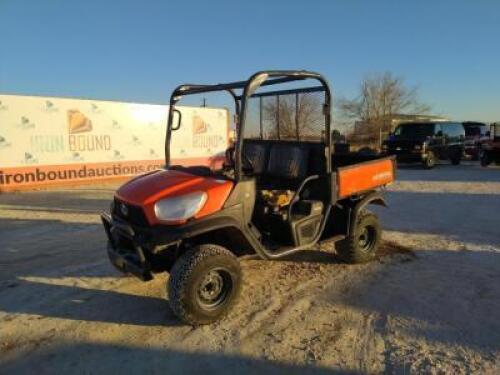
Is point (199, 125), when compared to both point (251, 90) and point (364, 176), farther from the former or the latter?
point (251, 90)

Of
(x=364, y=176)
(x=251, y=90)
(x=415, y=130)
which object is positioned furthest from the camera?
(x=415, y=130)

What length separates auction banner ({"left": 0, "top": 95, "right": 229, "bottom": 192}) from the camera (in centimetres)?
1423

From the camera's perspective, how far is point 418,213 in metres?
9.48

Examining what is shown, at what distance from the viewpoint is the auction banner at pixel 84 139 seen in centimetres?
1423

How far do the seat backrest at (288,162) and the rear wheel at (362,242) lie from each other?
999mm

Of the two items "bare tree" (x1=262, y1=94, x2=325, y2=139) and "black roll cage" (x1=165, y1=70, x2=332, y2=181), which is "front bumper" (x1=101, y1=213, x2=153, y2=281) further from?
"bare tree" (x1=262, y1=94, x2=325, y2=139)

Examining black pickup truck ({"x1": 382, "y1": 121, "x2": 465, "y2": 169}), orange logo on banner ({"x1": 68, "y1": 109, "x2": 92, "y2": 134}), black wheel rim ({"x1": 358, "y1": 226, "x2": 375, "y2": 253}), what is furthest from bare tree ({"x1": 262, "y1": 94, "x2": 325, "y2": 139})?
black pickup truck ({"x1": 382, "y1": 121, "x2": 465, "y2": 169})

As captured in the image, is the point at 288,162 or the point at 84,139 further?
the point at 84,139

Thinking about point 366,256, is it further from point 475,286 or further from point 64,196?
point 64,196

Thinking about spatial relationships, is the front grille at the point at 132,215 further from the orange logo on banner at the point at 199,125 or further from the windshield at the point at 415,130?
the windshield at the point at 415,130

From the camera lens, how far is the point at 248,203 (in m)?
4.56

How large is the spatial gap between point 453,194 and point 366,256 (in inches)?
290

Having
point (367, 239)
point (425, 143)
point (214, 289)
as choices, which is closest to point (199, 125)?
point (425, 143)

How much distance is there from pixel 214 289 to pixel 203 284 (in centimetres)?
21
